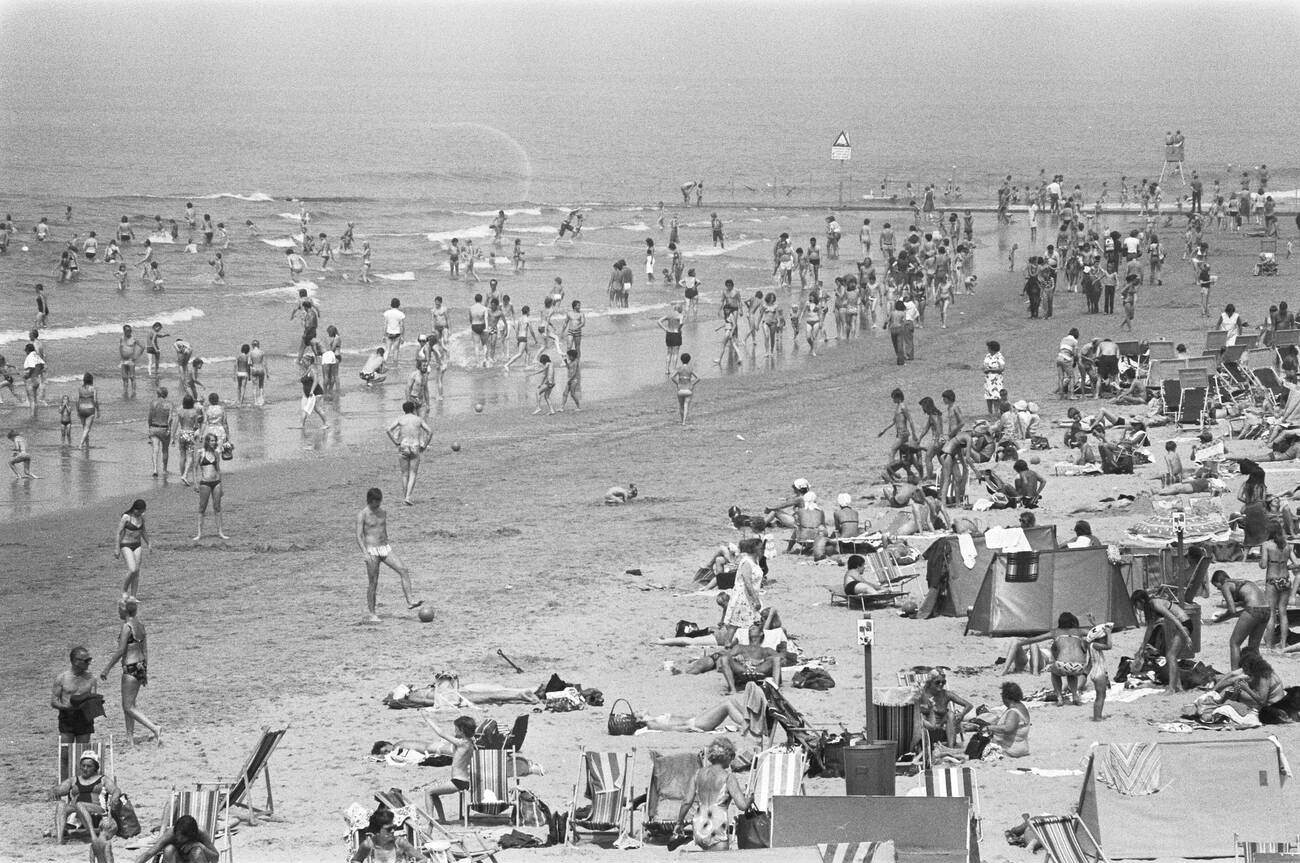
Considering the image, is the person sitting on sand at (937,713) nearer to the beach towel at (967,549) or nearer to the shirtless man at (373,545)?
the beach towel at (967,549)

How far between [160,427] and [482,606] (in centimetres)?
816

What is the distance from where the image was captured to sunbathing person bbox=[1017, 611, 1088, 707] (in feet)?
40.0

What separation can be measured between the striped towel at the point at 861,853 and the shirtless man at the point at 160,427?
1533 centimetres

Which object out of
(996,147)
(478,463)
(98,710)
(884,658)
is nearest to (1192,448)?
(884,658)

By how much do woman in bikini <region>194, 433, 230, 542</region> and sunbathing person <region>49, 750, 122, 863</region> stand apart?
26.3 feet

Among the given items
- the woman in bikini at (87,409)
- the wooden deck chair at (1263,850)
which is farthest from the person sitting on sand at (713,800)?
the woman in bikini at (87,409)

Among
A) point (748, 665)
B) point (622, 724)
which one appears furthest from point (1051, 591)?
point (622, 724)

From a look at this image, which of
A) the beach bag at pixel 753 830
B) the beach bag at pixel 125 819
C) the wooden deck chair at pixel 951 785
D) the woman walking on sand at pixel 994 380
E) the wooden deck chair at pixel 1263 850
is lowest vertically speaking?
the beach bag at pixel 125 819

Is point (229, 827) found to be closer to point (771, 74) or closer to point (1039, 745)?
point (1039, 745)

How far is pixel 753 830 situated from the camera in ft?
31.5

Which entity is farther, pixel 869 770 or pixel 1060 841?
pixel 869 770

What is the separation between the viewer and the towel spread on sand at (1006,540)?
14.2 m

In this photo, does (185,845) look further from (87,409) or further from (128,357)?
(128,357)

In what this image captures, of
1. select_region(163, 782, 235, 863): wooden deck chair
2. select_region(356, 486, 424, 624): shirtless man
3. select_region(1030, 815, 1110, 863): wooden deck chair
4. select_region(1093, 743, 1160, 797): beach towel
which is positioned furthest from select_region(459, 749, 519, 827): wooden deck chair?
select_region(356, 486, 424, 624): shirtless man
